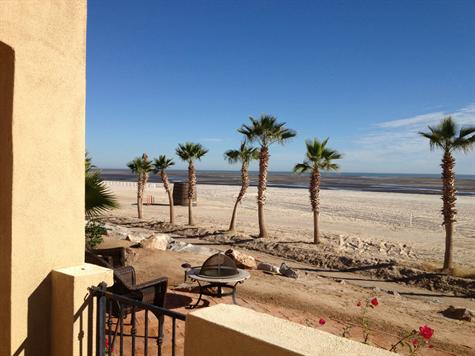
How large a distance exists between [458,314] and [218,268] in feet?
18.2

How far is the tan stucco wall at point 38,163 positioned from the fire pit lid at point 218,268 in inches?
183

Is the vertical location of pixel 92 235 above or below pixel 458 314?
above

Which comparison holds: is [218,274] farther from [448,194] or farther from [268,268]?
[448,194]

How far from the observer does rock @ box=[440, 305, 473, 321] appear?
28.0 ft

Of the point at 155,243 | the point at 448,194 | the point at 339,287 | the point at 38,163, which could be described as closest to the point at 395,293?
the point at 339,287

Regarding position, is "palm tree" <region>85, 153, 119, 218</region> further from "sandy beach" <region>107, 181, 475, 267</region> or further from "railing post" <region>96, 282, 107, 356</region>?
"sandy beach" <region>107, 181, 475, 267</region>

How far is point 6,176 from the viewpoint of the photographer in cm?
290

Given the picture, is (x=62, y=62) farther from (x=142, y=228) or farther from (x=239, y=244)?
(x=142, y=228)

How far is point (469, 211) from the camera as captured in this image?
32938 mm

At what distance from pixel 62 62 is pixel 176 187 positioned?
31.3 metres

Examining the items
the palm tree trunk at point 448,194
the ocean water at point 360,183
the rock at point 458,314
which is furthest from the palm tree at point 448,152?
Result: the ocean water at point 360,183

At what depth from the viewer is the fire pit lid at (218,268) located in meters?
7.80

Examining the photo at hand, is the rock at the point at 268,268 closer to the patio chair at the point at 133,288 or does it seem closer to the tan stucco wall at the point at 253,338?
the patio chair at the point at 133,288

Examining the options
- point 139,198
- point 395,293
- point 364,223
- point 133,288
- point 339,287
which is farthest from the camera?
point 139,198
